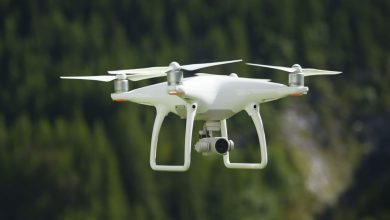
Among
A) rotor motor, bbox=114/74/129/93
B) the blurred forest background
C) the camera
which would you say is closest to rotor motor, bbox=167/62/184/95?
the camera

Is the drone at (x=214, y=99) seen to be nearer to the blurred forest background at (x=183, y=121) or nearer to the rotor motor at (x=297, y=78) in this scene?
the rotor motor at (x=297, y=78)

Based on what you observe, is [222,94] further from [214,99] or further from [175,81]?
[175,81]

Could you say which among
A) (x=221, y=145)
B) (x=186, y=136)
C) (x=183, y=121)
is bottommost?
(x=221, y=145)

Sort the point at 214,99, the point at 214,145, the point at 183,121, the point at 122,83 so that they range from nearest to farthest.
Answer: the point at 214,99 < the point at 214,145 < the point at 122,83 < the point at 183,121

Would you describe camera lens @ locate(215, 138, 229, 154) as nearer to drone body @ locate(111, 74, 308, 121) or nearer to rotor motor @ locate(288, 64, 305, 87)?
drone body @ locate(111, 74, 308, 121)

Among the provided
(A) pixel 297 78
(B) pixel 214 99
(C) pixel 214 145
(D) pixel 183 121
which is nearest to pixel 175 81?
(B) pixel 214 99

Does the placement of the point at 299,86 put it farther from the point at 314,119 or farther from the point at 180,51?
the point at 180,51
